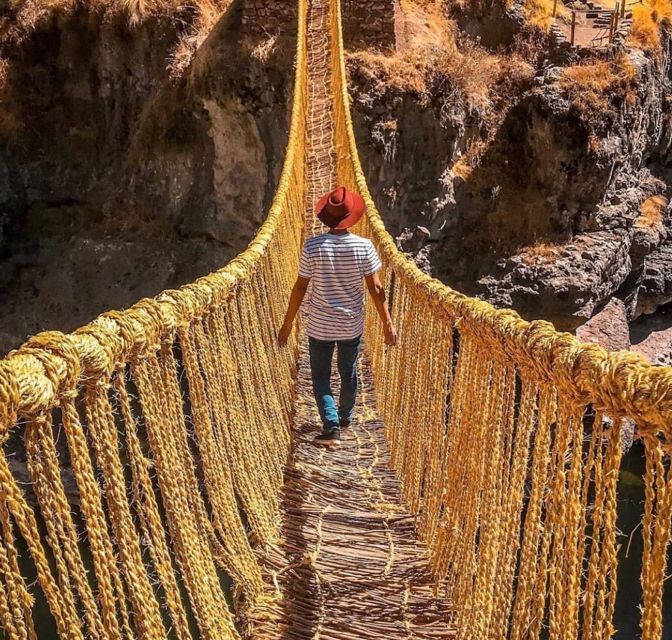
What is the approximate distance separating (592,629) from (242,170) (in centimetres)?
880

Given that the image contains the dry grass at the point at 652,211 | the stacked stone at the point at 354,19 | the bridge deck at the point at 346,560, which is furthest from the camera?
the dry grass at the point at 652,211

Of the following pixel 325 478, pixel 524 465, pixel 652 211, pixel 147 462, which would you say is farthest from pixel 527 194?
pixel 147 462

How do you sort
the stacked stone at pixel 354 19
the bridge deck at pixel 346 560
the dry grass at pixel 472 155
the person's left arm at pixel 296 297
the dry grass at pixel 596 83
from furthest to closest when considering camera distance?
the dry grass at pixel 472 155 → the dry grass at pixel 596 83 → the stacked stone at pixel 354 19 → the person's left arm at pixel 296 297 → the bridge deck at pixel 346 560

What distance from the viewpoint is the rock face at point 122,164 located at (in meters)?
9.49

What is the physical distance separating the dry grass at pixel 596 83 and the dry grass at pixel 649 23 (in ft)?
2.66

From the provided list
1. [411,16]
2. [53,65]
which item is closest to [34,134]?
[53,65]

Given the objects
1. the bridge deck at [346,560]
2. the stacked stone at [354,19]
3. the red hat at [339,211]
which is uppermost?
the stacked stone at [354,19]

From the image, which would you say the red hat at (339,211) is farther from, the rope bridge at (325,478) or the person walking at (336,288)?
the rope bridge at (325,478)

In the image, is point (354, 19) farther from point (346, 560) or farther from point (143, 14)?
point (346, 560)

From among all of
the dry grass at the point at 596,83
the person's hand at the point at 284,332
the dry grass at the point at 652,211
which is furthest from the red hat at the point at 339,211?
the dry grass at the point at 652,211

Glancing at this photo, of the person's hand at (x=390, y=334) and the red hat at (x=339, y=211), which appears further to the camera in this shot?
the person's hand at (x=390, y=334)

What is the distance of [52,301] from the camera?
1093 centimetres

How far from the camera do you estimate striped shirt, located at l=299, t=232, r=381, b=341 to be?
3.31 metres

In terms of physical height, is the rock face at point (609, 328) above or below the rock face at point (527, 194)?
below
